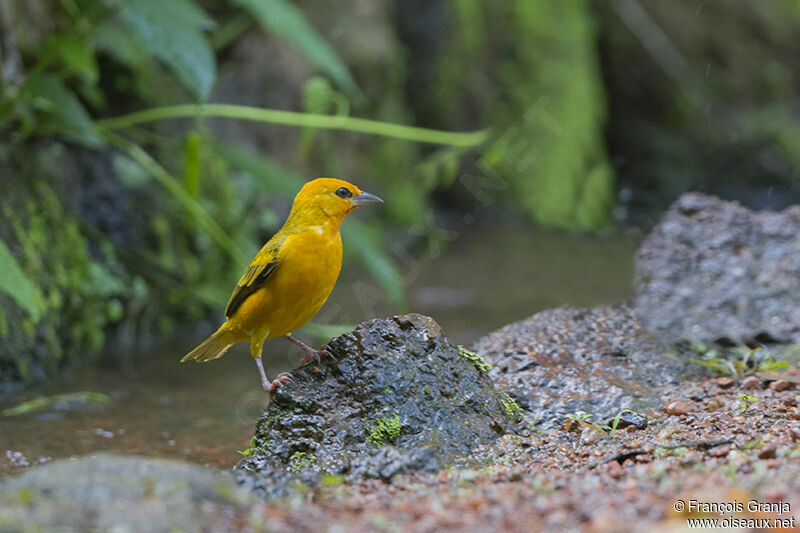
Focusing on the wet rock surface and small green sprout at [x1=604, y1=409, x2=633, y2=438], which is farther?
the wet rock surface

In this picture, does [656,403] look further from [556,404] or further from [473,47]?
[473,47]

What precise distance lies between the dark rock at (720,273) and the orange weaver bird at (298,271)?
1597mm

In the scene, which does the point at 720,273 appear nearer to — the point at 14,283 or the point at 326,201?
the point at 326,201

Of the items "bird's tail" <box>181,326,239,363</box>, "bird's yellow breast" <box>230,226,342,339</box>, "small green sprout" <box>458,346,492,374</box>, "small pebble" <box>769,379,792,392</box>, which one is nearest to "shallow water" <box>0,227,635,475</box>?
"bird's tail" <box>181,326,239,363</box>

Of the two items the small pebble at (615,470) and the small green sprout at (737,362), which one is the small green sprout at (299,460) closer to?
the small pebble at (615,470)

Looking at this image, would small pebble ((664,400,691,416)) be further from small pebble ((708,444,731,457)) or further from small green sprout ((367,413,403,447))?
small green sprout ((367,413,403,447))

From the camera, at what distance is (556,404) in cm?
284

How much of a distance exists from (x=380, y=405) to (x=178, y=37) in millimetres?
2245

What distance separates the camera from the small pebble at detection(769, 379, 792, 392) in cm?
290

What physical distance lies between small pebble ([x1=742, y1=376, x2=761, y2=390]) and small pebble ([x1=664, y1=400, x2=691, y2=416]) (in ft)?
1.13

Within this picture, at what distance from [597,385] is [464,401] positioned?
1.96ft

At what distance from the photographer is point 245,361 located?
480 centimetres

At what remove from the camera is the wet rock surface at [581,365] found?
2.83 m

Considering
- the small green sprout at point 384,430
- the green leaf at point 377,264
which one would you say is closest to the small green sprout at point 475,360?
the small green sprout at point 384,430
